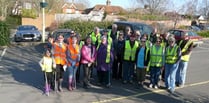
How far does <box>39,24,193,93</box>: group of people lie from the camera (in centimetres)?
912

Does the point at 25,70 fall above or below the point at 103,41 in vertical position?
below

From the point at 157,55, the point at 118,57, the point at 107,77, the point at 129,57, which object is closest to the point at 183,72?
the point at 157,55

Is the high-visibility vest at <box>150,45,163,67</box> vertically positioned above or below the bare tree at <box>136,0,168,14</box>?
below

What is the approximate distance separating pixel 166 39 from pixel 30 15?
40.8 metres

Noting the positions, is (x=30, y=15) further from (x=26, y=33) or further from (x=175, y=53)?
(x=175, y=53)

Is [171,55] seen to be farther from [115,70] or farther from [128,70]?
[115,70]

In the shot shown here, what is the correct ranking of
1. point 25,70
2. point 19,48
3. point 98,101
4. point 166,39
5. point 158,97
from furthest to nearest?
point 19,48 → point 25,70 → point 166,39 → point 158,97 → point 98,101

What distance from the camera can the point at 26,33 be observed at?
23750 mm

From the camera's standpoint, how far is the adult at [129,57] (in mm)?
9875

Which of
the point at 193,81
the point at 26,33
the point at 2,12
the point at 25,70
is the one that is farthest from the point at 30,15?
the point at 193,81

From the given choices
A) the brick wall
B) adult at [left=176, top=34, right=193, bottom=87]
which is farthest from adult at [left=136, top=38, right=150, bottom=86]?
the brick wall

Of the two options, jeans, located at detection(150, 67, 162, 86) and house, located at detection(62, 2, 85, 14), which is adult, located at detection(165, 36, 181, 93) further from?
house, located at detection(62, 2, 85, 14)

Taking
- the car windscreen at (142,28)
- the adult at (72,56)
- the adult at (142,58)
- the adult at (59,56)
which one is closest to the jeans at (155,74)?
the adult at (142,58)

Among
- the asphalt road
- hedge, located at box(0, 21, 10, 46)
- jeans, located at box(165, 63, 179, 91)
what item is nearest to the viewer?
the asphalt road
